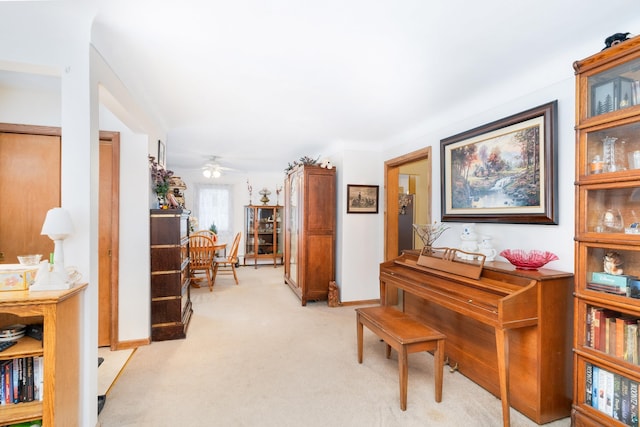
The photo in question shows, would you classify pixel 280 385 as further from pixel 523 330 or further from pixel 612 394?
pixel 612 394

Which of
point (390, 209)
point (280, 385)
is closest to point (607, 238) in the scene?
point (280, 385)

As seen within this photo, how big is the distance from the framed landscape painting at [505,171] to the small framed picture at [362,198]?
1376 millimetres

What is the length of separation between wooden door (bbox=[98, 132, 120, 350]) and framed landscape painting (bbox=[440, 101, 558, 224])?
3217 mm

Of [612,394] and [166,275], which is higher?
[166,275]

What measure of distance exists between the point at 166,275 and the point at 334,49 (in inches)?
104

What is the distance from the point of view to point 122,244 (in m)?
2.79

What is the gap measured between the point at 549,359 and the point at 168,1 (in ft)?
9.87

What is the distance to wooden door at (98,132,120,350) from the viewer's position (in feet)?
8.98

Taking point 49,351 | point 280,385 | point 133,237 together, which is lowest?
point 280,385

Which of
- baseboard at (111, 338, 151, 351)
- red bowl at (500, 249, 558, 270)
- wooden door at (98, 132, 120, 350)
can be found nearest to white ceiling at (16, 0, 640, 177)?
wooden door at (98, 132, 120, 350)

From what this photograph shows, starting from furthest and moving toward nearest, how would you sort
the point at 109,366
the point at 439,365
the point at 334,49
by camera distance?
the point at 109,366, the point at 439,365, the point at 334,49

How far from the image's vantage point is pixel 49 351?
138 cm

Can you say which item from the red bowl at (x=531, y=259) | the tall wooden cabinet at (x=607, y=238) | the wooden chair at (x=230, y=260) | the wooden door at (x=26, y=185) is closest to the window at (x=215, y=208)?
the wooden chair at (x=230, y=260)

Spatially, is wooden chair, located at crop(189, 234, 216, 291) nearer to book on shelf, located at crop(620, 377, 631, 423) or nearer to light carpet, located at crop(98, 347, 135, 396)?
light carpet, located at crop(98, 347, 135, 396)
